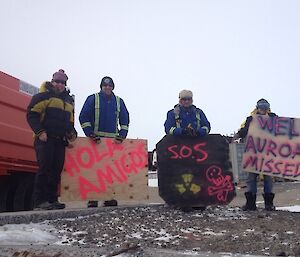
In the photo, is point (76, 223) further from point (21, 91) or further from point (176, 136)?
point (21, 91)

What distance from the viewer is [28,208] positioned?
786cm

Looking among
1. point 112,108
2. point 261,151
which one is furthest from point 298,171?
point 112,108

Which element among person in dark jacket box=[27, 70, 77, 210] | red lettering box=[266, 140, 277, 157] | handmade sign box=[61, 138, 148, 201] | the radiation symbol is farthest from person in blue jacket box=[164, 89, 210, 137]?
person in dark jacket box=[27, 70, 77, 210]

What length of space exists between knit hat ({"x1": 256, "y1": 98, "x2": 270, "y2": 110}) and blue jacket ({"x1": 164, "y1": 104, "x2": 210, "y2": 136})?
928mm

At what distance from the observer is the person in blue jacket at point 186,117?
7.12 m

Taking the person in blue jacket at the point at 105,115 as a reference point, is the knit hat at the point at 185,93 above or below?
above

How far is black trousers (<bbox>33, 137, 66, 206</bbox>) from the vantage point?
20.6 feet

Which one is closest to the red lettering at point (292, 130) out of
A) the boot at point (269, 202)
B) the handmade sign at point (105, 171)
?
the boot at point (269, 202)

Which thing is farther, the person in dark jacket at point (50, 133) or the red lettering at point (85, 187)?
the red lettering at point (85, 187)

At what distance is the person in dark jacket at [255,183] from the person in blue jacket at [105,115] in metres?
1.88

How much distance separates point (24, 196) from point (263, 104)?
4.12m

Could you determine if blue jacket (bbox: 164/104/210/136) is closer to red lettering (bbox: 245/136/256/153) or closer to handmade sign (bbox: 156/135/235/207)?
handmade sign (bbox: 156/135/235/207)

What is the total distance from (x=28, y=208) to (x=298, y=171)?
436cm

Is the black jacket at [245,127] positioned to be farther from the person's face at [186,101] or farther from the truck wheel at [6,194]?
the truck wheel at [6,194]
